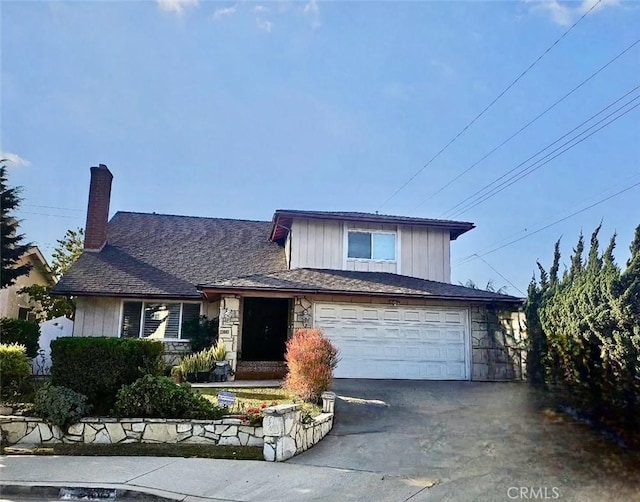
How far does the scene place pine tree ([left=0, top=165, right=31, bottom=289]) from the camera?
525 inches

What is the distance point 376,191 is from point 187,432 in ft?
56.6

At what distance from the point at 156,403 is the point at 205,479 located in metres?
2.30

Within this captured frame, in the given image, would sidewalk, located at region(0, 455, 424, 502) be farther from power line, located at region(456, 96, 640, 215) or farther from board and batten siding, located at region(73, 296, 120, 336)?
power line, located at region(456, 96, 640, 215)

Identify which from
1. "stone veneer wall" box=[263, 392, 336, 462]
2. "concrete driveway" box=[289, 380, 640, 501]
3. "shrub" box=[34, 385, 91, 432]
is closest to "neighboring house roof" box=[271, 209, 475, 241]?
"concrete driveway" box=[289, 380, 640, 501]

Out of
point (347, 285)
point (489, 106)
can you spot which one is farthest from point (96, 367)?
point (489, 106)

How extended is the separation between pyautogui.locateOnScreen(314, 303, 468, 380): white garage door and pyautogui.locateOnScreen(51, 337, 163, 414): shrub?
5.99 meters

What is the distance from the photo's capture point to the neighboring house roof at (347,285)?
1279 centimetres

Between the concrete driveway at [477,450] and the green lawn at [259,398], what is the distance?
0.69 m

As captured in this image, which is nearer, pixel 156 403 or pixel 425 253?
pixel 156 403

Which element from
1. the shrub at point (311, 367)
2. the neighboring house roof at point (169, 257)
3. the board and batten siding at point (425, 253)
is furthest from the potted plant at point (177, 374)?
the board and batten siding at point (425, 253)

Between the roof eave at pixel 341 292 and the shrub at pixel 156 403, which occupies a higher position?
the roof eave at pixel 341 292

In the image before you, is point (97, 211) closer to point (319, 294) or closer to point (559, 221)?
point (319, 294)

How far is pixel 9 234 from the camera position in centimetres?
1380

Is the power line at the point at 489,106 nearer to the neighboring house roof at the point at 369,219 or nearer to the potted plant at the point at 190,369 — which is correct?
the neighboring house roof at the point at 369,219
